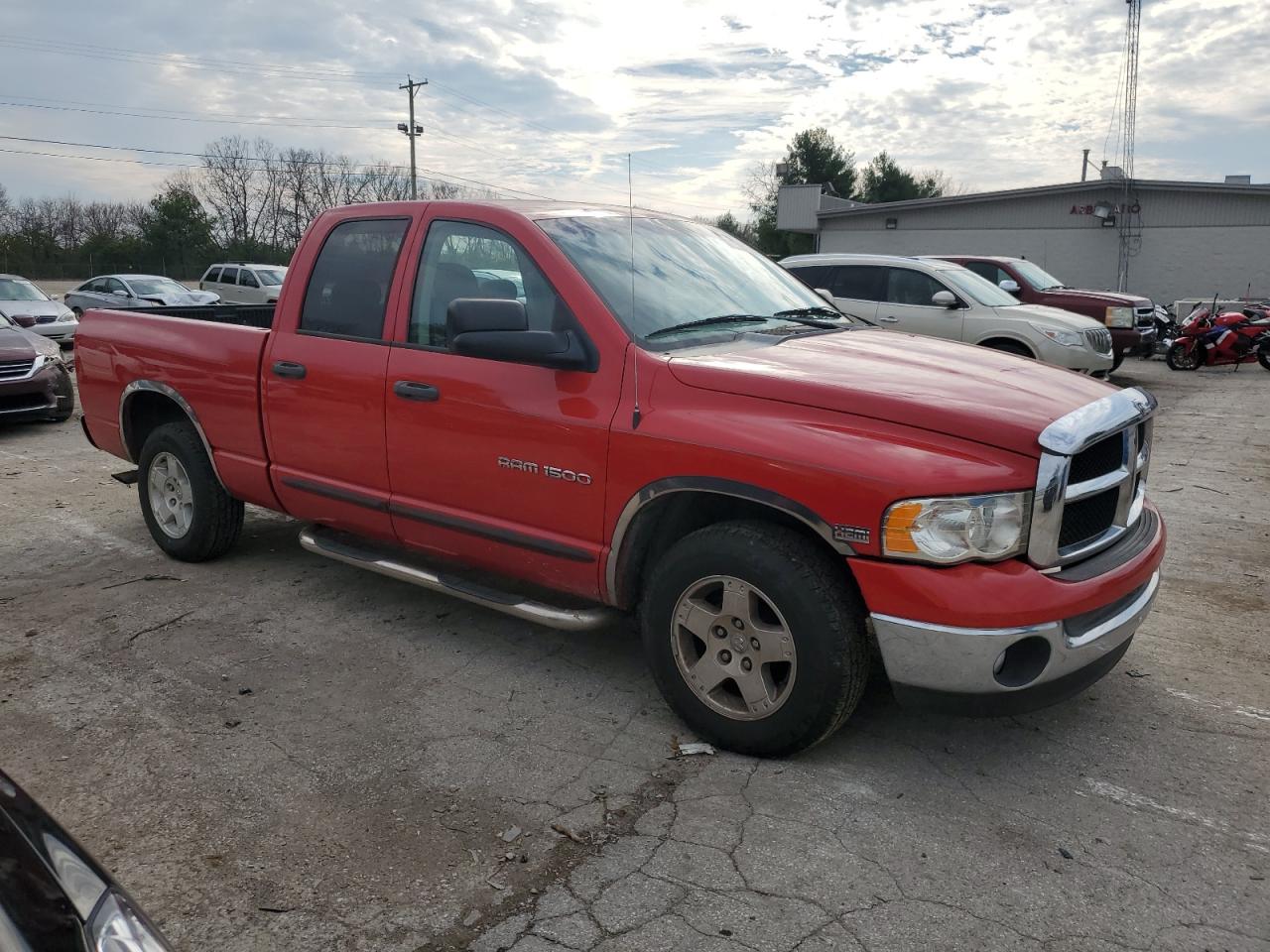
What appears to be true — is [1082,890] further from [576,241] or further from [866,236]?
[866,236]

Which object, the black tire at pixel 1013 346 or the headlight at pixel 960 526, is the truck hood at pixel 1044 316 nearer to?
the black tire at pixel 1013 346

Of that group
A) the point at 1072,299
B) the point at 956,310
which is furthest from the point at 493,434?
the point at 1072,299

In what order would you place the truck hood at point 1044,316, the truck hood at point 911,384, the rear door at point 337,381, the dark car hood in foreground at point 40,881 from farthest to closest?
the truck hood at point 1044,316 → the rear door at point 337,381 → the truck hood at point 911,384 → the dark car hood in foreground at point 40,881

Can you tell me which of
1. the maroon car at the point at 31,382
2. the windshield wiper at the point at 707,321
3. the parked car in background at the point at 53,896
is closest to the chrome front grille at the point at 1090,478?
the windshield wiper at the point at 707,321

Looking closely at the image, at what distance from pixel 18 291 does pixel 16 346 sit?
8.11 meters

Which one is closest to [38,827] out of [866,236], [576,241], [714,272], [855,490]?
[855,490]

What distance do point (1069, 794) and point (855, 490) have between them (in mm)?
1284

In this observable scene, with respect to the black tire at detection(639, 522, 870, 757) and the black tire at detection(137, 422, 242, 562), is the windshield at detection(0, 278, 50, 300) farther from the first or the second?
the black tire at detection(639, 522, 870, 757)

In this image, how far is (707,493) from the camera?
11.2 feet

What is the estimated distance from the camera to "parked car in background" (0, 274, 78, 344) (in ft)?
51.4

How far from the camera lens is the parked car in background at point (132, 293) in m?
20.9

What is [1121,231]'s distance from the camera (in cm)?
3052

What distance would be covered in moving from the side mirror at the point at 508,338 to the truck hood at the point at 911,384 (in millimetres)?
397

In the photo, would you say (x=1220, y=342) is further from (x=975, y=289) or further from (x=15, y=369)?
(x=15, y=369)
